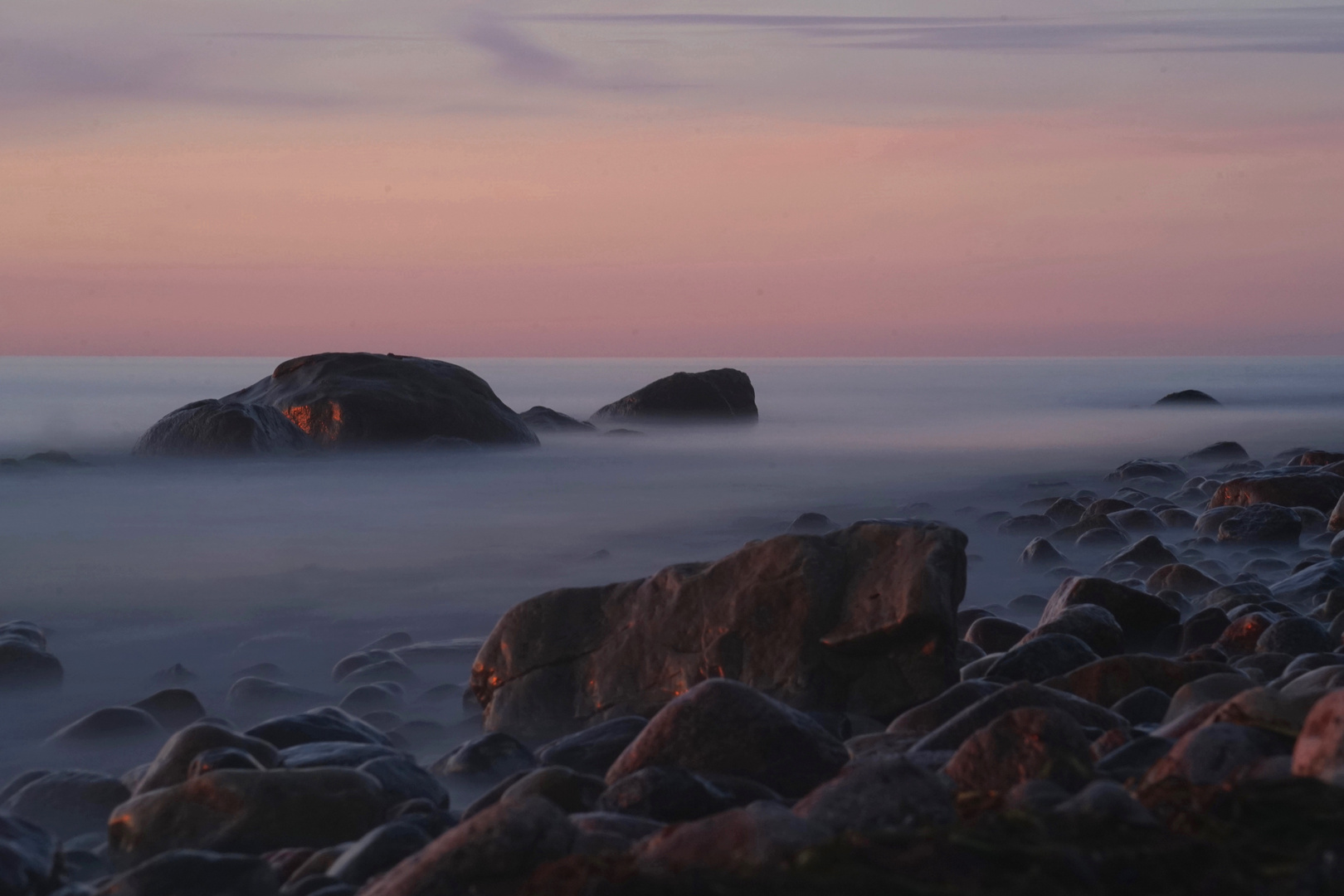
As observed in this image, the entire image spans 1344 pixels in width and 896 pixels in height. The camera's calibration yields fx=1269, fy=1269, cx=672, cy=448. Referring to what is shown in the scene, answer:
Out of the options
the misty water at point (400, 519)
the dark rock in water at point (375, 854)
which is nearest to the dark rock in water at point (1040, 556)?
the misty water at point (400, 519)

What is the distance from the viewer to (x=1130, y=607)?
589cm

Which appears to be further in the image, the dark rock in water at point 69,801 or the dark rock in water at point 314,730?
the dark rock in water at point 314,730

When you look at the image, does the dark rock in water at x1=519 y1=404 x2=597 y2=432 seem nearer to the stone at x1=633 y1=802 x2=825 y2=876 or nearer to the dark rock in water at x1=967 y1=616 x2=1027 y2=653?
the dark rock in water at x1=967 y1=616 x2=1027 y2=653

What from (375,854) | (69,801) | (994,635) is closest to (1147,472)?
(994,635)

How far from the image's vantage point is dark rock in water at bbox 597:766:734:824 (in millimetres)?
3230

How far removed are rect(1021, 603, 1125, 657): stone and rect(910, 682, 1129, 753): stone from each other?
1.35 meters

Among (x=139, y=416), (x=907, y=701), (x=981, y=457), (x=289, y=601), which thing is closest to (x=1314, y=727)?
(x=907, y=701)

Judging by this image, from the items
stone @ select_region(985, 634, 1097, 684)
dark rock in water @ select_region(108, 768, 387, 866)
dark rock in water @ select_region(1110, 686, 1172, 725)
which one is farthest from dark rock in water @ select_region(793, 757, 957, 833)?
stone @ select_region(985, 634, 1097, 684)

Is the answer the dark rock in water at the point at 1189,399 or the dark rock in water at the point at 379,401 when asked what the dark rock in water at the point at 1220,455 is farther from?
the dark rock in water at the point at 1189,399

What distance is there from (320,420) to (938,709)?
13.3 metres

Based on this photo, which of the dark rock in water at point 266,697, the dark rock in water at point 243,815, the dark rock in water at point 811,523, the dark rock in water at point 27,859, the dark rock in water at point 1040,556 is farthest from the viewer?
the dark rock in water at point 811,523

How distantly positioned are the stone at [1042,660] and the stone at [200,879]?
292 cm

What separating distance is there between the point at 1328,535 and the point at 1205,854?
786 centimetres

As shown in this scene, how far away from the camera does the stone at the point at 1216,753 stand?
2.72 metres
